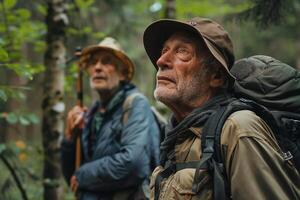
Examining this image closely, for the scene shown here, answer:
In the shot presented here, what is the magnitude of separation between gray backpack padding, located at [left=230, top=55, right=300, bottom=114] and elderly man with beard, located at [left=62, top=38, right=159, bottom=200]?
2.01 m

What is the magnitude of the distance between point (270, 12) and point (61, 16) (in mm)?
2764

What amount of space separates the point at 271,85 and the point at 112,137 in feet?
8.12

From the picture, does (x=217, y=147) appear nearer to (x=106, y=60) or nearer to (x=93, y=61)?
(x=106, y=60)

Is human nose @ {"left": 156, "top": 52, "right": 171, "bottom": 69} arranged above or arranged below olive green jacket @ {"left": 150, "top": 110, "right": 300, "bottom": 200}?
above

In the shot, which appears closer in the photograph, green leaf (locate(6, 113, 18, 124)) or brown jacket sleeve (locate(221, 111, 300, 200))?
brown jacket sleeve (locate(221, 111, 300, 200))

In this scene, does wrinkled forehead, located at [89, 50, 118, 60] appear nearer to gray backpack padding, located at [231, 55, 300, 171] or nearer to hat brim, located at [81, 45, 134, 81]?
hat brim, located at [81, 45, 134, 81]

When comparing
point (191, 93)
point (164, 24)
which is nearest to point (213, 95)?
point (191, 93)

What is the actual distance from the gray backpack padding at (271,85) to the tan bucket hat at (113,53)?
268cm

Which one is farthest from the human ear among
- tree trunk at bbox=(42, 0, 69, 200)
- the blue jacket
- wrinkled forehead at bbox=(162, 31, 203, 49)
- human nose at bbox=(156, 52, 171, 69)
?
tree trunk at bbox=(42, 0, 69, 200)

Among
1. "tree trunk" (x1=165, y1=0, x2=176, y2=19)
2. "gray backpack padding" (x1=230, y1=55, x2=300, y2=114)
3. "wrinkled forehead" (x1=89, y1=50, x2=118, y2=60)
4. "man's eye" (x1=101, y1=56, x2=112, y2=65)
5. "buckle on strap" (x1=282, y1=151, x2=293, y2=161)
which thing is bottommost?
"buckle on strap" (x1=282, y1=151, x2=293, y2=161)

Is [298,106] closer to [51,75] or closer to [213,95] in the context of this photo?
[213,95]

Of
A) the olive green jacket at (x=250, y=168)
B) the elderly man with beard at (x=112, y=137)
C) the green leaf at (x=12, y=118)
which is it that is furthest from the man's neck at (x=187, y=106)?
the green leaf at (x=12, y=118)

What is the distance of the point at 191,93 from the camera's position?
3.10 m

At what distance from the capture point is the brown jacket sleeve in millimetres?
2398
